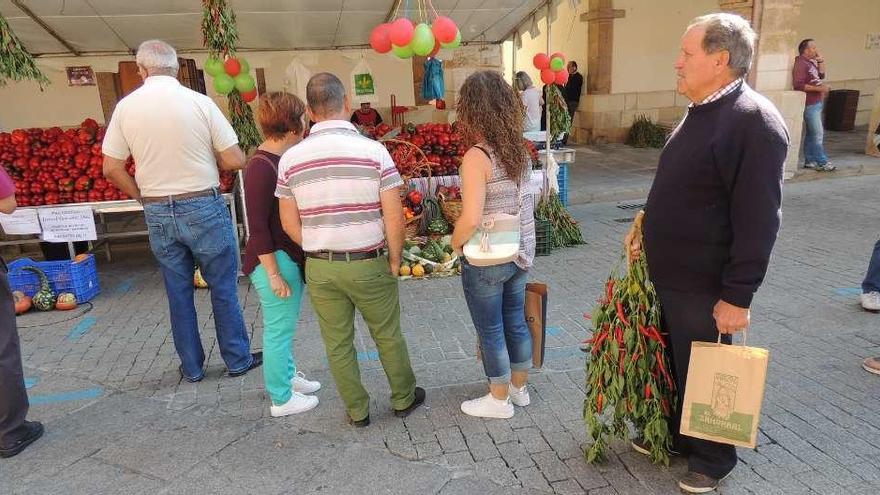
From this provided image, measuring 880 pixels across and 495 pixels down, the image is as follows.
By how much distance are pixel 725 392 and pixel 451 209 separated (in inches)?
152

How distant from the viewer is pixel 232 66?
5.89 m

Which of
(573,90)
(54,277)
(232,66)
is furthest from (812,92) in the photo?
(54,277)

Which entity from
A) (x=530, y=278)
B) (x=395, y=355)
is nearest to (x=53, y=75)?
(x=530, y=278)

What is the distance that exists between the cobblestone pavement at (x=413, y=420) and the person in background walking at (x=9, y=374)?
0.10 meters

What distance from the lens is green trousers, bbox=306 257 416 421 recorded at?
281 cm

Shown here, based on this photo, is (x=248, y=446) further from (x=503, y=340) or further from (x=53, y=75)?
(x=53, y=75)

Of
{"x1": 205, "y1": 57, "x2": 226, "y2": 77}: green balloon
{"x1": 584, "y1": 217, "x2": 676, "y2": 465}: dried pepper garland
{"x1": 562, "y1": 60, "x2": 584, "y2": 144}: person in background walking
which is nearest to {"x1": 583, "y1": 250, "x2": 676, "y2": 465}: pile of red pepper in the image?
{"x1": 584, "y1": 217, "x2": 676, "y2": 465}: dried pepper garland

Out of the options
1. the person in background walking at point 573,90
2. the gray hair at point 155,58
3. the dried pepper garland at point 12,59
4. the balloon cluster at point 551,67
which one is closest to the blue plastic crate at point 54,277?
the dried pepper garland at point 12,59

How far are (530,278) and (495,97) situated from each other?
2999mm

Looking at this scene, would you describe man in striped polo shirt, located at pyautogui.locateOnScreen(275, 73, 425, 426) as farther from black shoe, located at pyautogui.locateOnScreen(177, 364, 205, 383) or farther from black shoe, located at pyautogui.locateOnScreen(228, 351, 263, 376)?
black shoe, located at pyautogui.locateOnScreen(177, 364, 205, 383)

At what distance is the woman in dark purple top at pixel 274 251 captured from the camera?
2955 millimetres

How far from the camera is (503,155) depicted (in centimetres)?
269

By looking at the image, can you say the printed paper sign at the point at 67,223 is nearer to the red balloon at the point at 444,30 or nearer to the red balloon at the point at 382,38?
the red balloon at the point at 382,38

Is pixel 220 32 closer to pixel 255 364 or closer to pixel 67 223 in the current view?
pixel 67 223
